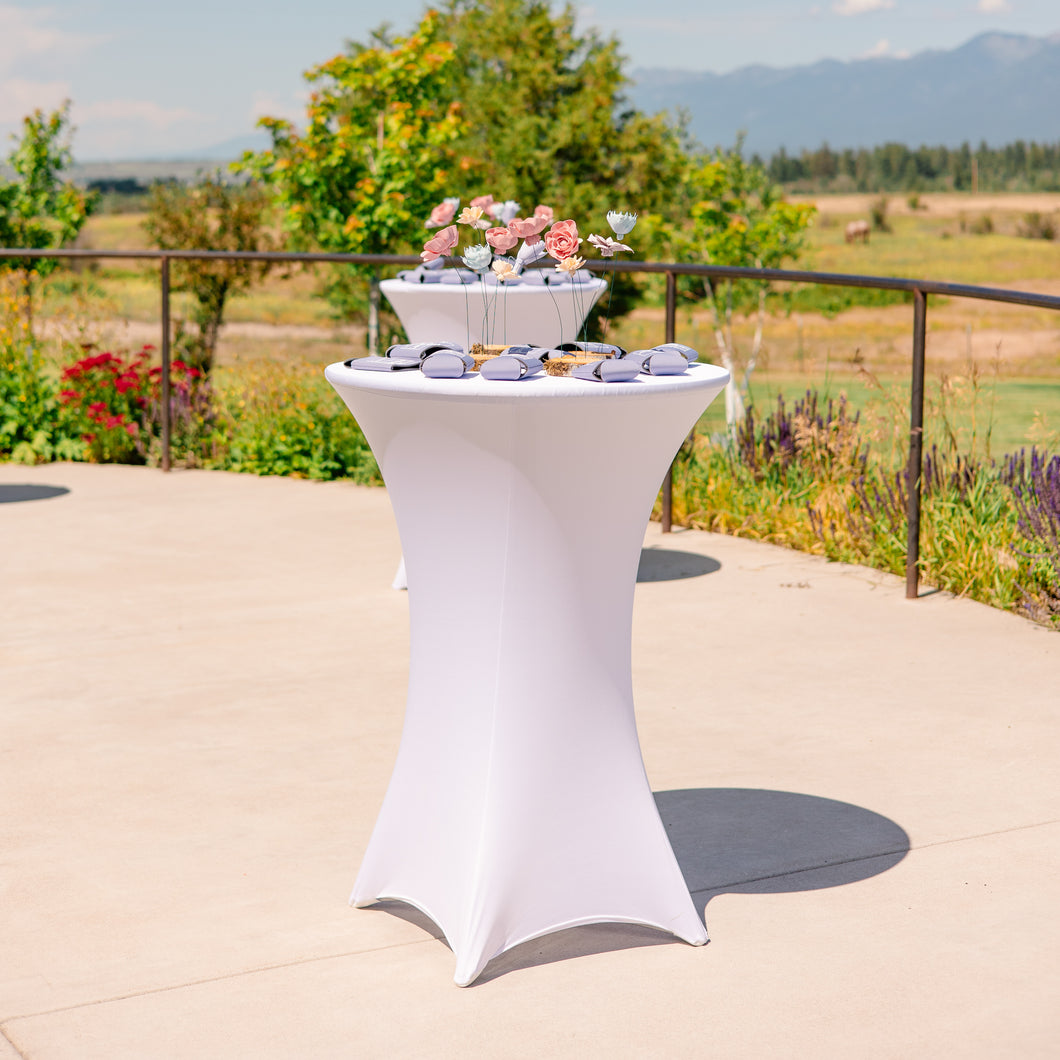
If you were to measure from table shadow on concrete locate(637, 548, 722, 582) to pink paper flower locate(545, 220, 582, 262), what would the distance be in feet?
10.4

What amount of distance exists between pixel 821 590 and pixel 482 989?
3.42 metres

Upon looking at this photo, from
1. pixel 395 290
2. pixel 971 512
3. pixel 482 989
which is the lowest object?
pixel 482 989

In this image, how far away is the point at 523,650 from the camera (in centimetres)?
280

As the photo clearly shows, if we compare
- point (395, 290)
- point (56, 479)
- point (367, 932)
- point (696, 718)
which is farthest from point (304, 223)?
point (367, 932)

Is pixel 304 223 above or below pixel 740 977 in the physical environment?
above

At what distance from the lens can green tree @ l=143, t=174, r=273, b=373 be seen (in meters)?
20.9

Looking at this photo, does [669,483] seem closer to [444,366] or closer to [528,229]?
[528,229]

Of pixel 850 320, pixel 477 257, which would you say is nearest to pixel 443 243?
pixel 477 257

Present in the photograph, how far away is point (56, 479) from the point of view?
338 inches

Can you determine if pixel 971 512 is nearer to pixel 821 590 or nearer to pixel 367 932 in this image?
pixel 821 590

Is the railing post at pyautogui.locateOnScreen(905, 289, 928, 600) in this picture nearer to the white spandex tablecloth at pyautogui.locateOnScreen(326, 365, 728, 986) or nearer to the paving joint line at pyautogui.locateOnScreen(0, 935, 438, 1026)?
the white spandex tablecloth at pyautogui.locateOnScreen(326, 365, 728, 986)

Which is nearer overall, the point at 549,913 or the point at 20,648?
the point at 549,913

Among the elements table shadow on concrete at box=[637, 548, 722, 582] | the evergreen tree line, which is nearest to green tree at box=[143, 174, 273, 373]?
table shadow on concrete at box=[637, 548, 722, 582]

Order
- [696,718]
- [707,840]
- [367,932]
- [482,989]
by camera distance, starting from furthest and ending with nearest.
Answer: [696,718], [707,840], [367,932], [482,989]
